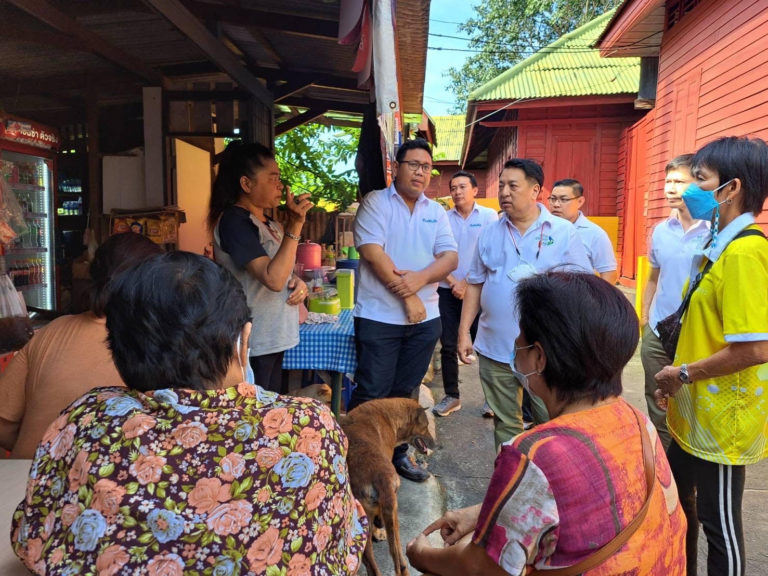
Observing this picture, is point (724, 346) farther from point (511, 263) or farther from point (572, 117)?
point (572, 117)

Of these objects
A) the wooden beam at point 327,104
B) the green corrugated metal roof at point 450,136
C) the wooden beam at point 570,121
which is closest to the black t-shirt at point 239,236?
the wooden beam at point 327,104

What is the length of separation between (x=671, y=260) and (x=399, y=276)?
1614 millimetres

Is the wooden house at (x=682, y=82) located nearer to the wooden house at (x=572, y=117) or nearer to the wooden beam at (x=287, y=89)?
the wooden house at (x=572, y=117)

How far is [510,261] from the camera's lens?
117 inches

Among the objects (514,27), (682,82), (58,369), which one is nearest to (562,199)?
(58,369)

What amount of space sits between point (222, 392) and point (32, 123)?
15.9 feet

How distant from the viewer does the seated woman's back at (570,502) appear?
1.01 meters

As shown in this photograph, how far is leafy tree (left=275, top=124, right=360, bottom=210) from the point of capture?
712 centimetres

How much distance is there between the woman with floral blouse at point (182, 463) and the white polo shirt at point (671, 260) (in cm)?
259

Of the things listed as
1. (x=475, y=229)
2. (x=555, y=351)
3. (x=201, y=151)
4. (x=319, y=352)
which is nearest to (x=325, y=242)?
(x=201, y=151)

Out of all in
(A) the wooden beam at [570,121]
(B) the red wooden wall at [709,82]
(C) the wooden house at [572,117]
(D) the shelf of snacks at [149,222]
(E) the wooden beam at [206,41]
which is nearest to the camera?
(E) the wooden beam at [206,41]

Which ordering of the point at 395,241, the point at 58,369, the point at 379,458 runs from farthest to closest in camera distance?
the point at 395,241 → the point at 379,458 → the point at 58,369

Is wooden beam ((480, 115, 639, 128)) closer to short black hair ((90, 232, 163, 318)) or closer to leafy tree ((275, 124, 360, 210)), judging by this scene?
leafy tree ((275, 124, 360, 210))

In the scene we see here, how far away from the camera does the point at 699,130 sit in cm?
763
